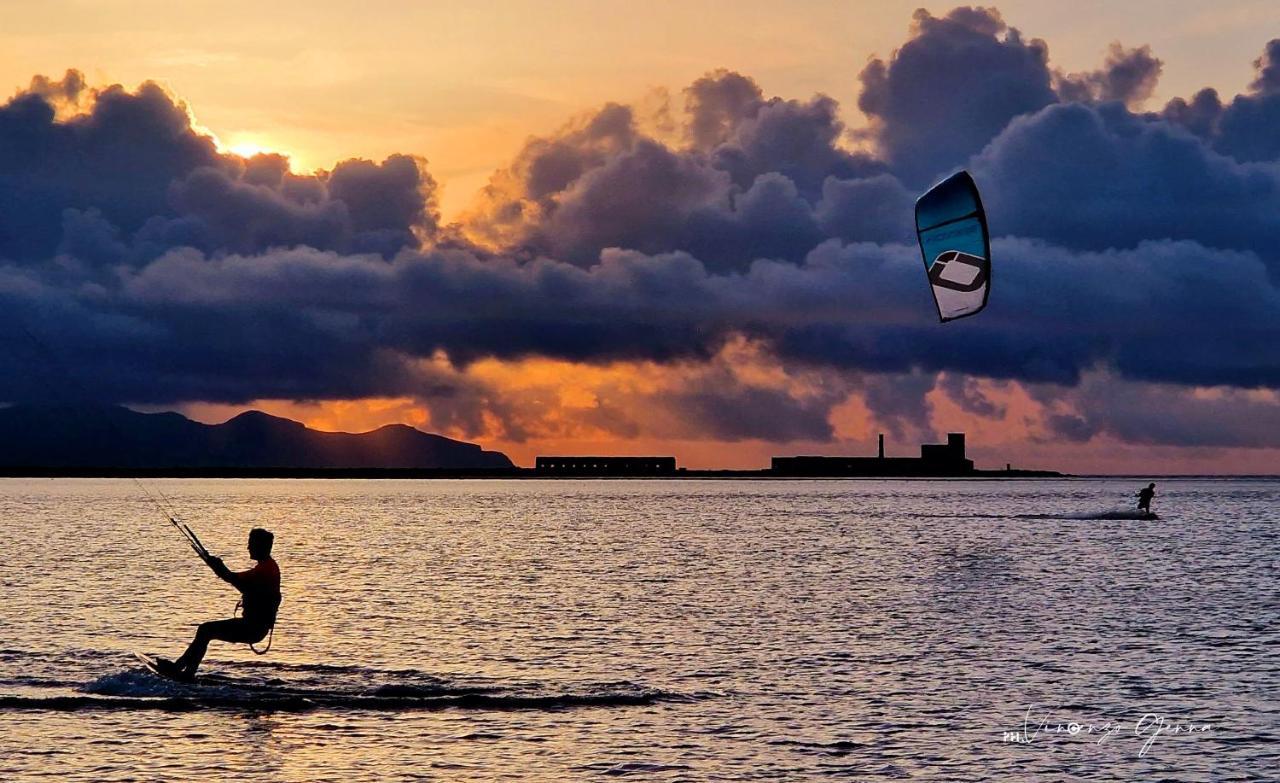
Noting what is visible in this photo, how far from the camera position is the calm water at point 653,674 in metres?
26.4

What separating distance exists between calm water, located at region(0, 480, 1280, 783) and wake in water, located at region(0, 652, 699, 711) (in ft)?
0.42

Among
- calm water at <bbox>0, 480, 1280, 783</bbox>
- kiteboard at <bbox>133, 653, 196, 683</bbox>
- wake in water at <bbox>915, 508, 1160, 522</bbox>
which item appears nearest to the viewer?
calm water at <bbox>0, 480, 1280, 783</bbox>

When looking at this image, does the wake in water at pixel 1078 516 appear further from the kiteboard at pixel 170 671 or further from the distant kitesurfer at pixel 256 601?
the distant kitesurfer at pixel 256 601

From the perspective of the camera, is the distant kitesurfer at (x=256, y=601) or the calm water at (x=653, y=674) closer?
the calm water at (x=653, y=674)

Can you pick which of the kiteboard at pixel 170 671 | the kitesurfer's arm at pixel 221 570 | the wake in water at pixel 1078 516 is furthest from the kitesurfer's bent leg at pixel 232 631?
the wake in water at pixel 1078 516

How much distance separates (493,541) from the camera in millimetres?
112438

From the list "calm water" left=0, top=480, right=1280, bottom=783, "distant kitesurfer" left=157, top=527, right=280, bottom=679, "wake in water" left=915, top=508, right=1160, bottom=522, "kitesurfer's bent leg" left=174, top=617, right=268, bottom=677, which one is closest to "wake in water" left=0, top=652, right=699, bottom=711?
"calm water" left=0, top=480, right=1280, bottom=783

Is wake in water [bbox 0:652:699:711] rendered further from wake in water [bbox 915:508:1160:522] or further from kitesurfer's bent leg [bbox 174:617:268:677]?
wake in water [bbox 915:508:1160:522]

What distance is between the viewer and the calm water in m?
26.4

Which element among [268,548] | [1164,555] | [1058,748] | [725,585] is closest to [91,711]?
[268,548]

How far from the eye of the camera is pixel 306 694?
3222cm

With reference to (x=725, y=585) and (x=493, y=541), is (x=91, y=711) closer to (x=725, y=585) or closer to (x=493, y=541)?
(x=725, y=585)

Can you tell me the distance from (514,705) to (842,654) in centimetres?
1249

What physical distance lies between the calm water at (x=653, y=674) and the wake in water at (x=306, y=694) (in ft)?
0.42
